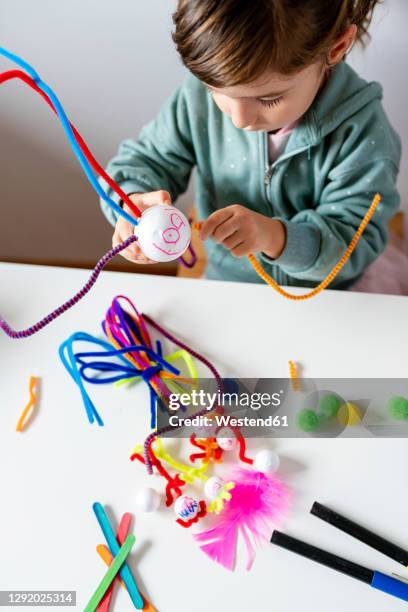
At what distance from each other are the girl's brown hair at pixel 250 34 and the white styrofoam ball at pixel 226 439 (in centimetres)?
30

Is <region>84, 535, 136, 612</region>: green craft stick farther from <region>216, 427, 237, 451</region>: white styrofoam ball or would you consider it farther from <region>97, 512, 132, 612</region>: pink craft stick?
<region>216, 427, 237, 451</region>: white styrofoam ball

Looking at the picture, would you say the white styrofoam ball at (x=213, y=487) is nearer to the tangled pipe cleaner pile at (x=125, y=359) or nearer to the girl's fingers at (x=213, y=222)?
the tangled pipe cleaner pile at (x=125, y=359)

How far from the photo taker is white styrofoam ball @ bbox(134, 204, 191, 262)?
1.30 feet

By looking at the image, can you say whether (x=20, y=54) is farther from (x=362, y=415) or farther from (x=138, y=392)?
(x=362, y=415)

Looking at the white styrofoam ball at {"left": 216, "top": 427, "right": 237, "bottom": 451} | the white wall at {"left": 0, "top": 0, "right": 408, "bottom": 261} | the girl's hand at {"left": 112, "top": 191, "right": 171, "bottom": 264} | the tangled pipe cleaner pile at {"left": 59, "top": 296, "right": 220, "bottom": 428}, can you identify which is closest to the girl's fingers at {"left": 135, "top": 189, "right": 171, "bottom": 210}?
the girl's hand at {"left": 112, "top": 191, "right": 171, "bottom": 264}

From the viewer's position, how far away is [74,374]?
55cm

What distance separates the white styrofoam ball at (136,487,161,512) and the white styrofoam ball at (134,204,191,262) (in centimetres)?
21

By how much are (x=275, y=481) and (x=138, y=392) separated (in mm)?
154

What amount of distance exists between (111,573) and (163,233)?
0.93 ft

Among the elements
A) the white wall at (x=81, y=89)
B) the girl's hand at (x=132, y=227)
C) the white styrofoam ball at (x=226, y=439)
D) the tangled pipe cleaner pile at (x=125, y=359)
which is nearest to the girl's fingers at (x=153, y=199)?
the girl's hand at (x=132, y=227)

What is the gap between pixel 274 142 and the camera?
0.65m

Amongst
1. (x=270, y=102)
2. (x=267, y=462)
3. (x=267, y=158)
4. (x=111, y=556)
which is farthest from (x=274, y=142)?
(x=111, y=556)

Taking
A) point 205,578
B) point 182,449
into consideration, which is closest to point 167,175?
point 182,449

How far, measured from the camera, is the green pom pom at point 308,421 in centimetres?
53
